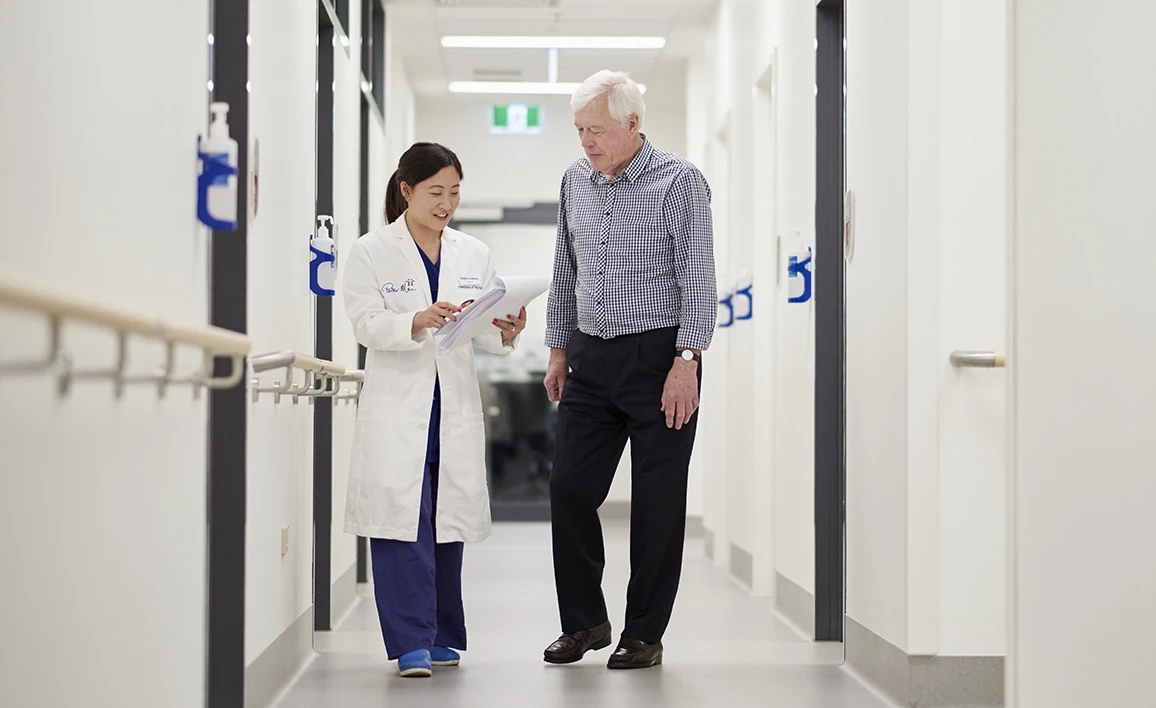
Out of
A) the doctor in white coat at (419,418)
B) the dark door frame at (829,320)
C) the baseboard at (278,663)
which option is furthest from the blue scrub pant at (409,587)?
the dark door frame at (829,320)

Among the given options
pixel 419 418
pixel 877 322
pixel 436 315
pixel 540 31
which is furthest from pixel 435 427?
pixel 540 31

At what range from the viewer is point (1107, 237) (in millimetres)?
2232

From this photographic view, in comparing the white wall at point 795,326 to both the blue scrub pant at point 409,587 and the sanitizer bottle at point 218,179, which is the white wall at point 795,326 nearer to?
the blue scrub pant at point 409,587

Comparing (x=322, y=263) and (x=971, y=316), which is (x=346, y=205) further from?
(x=971, y=316)

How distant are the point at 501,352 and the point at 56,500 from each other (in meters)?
2.26

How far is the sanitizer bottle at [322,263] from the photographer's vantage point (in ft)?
14.1

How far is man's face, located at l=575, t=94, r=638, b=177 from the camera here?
3914 millimetres

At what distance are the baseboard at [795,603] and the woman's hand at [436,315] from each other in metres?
1.71

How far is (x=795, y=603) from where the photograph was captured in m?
4.84

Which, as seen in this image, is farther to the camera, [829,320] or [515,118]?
[515,118]

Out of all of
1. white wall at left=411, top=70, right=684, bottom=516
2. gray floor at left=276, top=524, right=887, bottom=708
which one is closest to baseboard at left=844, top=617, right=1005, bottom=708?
gray floor at left=276, top=524, right=887, bottom=708

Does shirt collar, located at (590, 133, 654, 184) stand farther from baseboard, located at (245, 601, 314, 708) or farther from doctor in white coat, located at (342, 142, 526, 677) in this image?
baseboard, located at (245, 601, 314, 708)

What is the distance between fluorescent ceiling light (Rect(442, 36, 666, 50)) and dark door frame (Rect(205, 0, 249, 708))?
15.8ft

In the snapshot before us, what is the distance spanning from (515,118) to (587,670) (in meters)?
6.29
